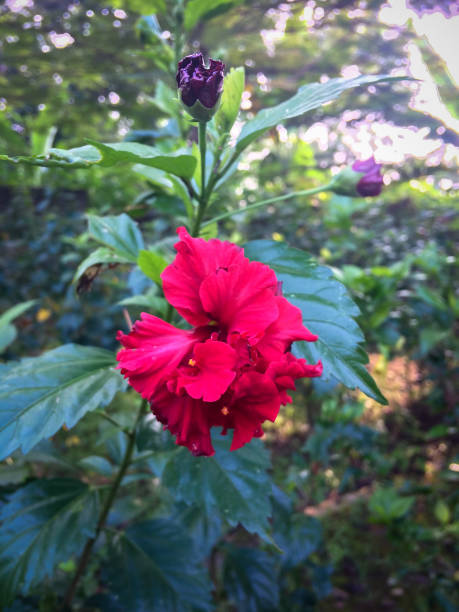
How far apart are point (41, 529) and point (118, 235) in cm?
56

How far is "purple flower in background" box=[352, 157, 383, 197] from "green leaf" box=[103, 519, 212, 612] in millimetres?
829

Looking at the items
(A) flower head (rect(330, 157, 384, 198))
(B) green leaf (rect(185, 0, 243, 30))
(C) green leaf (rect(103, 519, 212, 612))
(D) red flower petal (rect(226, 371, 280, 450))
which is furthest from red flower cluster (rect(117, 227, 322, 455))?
(B) green leaf (rect(185, 0, 243, 30))

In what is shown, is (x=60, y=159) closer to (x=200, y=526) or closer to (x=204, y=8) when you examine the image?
(x=204, y=8)

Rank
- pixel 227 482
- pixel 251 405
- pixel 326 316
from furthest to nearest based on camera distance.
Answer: pixel 227 482
pixel 326 316
pixel 251 405

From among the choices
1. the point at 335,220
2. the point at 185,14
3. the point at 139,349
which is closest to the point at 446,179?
the point at 335,220

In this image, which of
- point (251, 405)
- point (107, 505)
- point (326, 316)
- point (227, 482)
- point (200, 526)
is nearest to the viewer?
point (251, 405)

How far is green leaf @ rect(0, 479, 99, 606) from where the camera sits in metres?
0.73

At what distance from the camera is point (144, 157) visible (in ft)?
1.84

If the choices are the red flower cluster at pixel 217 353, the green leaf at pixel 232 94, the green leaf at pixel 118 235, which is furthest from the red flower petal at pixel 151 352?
the green leaf at pixel 232 94

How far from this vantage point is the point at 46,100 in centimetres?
349

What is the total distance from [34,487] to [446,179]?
3041mm

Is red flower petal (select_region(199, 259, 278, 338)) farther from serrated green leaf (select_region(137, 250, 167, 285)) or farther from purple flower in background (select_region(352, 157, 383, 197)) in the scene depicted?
purple flower in background (select_region(352, 157, 383, 197))

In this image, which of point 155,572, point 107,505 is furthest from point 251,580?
point 107,505

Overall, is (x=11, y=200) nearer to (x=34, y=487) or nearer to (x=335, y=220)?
(x=335, y=220)
